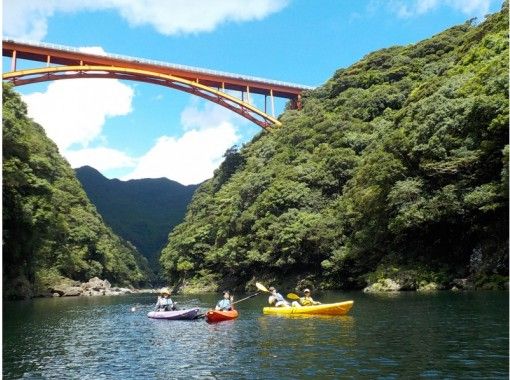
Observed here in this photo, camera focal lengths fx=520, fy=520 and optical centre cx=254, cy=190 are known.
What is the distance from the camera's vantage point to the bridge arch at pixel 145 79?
46.4m

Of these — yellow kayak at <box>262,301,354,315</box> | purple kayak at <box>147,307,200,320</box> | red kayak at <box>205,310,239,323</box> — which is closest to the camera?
yellow kayak at <box>262,301,354,315</box>

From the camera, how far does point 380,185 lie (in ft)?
106

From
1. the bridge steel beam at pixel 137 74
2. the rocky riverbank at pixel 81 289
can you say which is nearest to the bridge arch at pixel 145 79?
the bridge steel beam at pixel 137 74

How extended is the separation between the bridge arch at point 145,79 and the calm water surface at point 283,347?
105 ft

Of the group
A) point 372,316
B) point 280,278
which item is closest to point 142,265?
point 280,278

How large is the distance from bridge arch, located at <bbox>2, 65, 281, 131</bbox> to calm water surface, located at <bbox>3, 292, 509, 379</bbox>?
32039mm

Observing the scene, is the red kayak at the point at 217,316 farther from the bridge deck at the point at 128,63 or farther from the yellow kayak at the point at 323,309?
the bridge deck at the point at 128,63

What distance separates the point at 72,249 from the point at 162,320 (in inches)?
1889

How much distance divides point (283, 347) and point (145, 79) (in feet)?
147

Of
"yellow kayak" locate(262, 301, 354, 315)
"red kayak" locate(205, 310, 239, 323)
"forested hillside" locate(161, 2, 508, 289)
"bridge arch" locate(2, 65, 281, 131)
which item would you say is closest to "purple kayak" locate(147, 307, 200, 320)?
"red kayak" locate(205, 310, 239, 323)

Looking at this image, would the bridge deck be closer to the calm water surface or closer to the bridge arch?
the bridge arch

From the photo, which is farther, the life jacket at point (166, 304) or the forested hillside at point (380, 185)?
the forested hillside at point (380, 185)

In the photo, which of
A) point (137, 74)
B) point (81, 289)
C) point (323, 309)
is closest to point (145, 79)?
point (137, 74)

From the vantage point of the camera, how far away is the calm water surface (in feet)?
32.8
